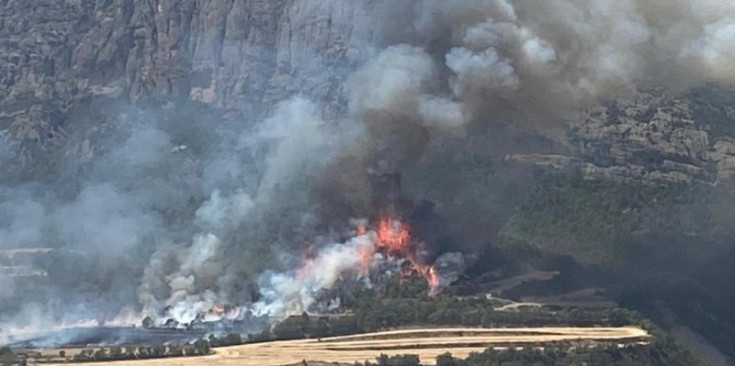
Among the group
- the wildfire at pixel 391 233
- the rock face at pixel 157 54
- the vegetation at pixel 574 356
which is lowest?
the vegetation at pixel 574 356

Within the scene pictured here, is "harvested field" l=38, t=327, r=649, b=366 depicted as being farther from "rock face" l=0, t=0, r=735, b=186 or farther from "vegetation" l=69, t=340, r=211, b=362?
"rock face" l=0, t=0, r=735, b=186

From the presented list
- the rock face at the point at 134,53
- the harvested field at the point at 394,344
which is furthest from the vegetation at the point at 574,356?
the rock face at the point at 134,53

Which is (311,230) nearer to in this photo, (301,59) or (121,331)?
(121,331)

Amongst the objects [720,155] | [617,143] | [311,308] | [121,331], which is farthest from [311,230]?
[720,155]

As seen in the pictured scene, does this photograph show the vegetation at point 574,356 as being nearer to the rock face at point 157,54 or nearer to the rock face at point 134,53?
the rock face at point 157,54

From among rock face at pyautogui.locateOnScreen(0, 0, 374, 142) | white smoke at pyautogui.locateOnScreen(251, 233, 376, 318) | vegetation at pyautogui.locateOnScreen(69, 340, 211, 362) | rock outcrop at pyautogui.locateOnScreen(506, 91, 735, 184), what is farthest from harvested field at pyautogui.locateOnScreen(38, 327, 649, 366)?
rock face at pyautogui.locateOnScreen(0, 0, 374, 142)

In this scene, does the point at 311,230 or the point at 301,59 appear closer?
the point at 311,230

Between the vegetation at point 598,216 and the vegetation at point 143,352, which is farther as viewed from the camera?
the vegetation at point 598,216
